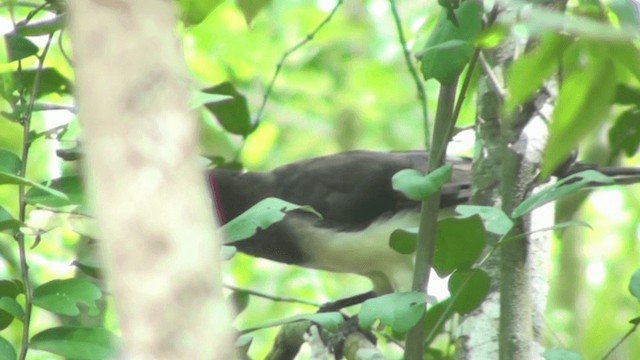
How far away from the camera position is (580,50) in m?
0.79

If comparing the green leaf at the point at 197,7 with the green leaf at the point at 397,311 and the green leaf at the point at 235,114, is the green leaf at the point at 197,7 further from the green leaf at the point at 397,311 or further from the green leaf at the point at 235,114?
the green leaf at the point at 235,114

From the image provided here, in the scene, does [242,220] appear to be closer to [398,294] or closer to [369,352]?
[398,294]

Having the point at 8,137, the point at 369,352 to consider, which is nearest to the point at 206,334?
the point at 8,137

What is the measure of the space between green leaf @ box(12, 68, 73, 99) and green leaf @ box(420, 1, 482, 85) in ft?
2.28

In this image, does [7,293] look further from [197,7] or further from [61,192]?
[197,7]

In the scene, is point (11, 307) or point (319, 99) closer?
point (11, 307)

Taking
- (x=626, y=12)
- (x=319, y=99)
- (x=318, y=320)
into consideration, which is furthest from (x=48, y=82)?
(x=319, y=99)

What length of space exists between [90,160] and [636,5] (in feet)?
1.70

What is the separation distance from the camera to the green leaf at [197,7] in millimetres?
1306

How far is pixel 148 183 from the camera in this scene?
531 millimetres

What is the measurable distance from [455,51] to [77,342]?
1.98 ft

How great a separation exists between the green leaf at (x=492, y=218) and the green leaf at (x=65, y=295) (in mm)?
488

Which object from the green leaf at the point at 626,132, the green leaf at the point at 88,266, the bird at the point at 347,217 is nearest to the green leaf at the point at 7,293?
the green leaf at the point at 88,266

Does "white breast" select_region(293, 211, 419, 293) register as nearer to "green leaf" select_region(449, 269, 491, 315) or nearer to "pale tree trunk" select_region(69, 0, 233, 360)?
"green leaf" select_region(449, 269, 491, 315)
